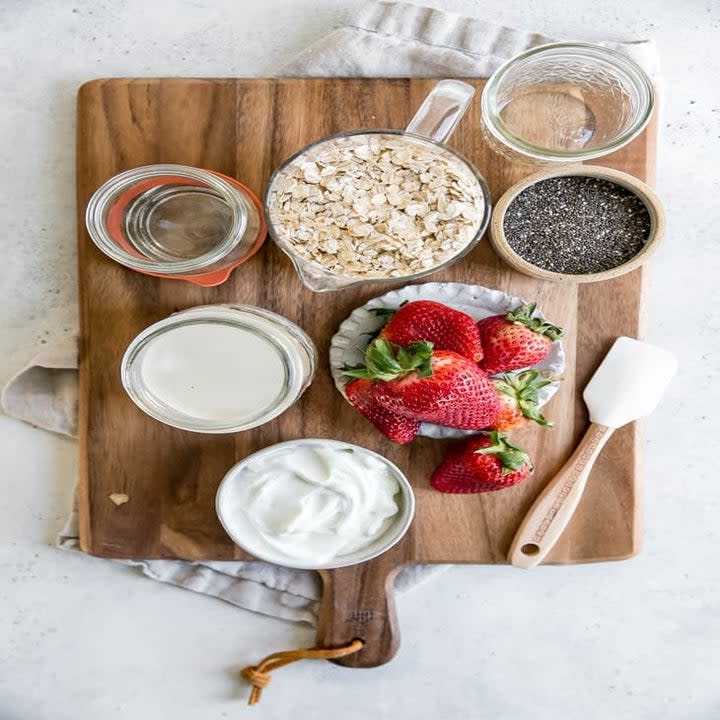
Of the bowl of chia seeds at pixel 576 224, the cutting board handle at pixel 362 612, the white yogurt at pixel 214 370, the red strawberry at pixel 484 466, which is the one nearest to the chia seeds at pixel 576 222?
the bowl of chia seeds at pixel 576 224

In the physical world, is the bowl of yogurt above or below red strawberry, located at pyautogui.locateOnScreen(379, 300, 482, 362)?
below

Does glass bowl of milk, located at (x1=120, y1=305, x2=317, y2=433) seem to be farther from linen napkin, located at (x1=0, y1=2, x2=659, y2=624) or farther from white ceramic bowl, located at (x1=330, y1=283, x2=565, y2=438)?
linen napkin, located at (x1=0, y1=2, x2=659, y2=624)

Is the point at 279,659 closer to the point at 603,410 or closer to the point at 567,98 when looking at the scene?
the point at 603,410

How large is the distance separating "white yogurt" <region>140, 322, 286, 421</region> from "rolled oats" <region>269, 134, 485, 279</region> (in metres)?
0.12

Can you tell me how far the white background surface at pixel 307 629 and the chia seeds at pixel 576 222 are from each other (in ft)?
0.55

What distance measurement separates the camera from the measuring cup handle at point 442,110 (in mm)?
944

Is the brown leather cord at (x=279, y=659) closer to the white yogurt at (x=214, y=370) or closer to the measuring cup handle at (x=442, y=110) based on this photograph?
the white yogurt at (x=214, y=370)

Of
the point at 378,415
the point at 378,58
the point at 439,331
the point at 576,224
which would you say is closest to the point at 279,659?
the point at 378,415

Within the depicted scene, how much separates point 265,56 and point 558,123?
A: 1.30ft

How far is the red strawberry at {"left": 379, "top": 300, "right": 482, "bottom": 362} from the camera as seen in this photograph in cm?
89

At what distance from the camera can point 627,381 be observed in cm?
98

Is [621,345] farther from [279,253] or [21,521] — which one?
[21,521]

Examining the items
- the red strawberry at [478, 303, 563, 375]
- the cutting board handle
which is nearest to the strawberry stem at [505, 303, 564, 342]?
the red strawberry at [478, 303, 563, 375]

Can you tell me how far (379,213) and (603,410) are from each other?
360 millimetres
